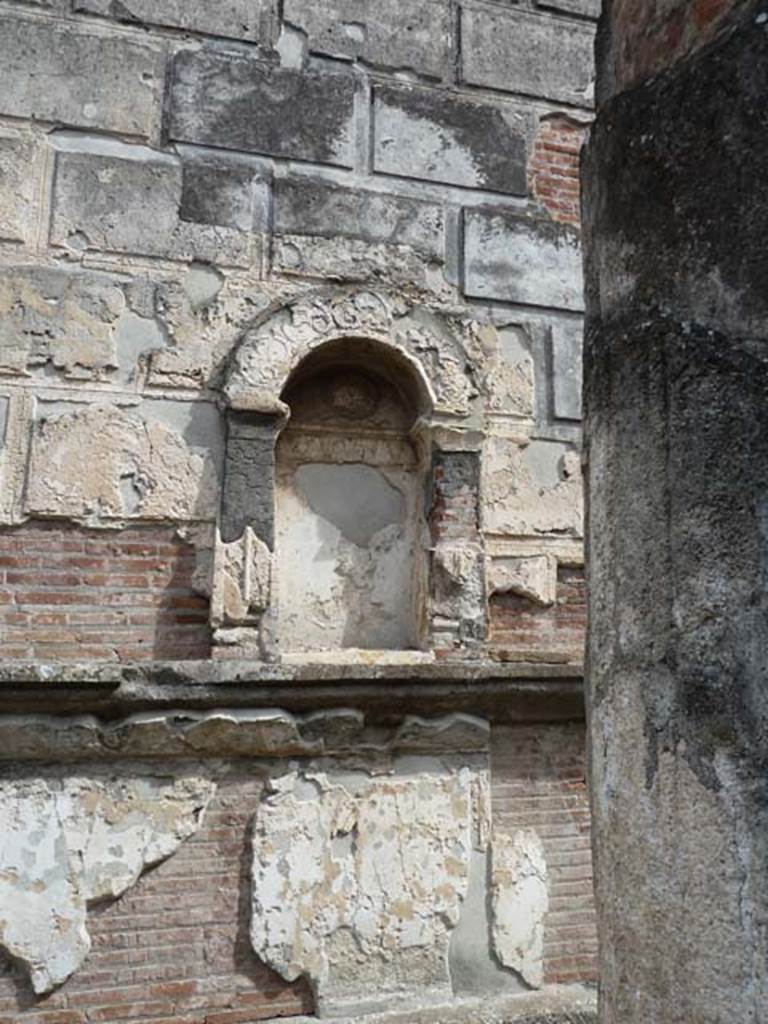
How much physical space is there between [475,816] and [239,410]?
2.09 metres

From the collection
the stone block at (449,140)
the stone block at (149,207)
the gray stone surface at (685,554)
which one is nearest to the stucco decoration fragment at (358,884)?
the stone block at (149,207)

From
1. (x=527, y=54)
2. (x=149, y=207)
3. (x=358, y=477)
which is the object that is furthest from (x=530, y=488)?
(x=527, y=54)

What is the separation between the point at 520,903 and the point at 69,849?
191cm

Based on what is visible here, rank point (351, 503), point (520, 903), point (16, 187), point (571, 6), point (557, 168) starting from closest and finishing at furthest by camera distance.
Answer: point (520, 903)
point (16, 187)
point (351, 503)
point (557, 168)
point (571, 6)

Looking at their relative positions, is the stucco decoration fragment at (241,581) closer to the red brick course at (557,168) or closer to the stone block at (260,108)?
the stone block at (260,108)

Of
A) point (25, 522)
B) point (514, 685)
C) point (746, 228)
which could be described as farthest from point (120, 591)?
point (746, 228)

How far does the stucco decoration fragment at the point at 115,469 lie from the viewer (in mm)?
4492

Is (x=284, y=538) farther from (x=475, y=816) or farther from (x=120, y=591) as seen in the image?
(x=475, y=816)

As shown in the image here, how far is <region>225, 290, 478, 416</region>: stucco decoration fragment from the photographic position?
477cm

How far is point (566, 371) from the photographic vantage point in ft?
17.6

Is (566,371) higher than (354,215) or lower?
lower

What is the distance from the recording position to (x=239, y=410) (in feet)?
15.5

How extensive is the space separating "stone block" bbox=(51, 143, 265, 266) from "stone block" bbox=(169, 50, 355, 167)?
203 millimetres

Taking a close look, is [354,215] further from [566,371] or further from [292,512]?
[292,512]
